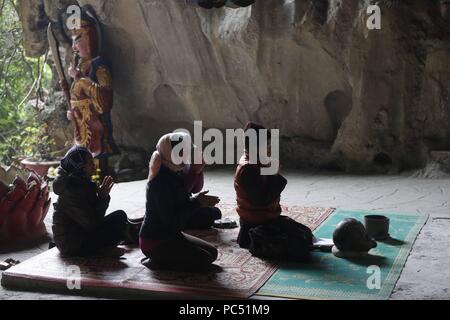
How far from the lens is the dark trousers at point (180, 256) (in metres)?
4.29

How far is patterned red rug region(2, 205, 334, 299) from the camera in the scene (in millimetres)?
3961

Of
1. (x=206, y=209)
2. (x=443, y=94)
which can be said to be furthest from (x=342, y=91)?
(x=206, y=209)

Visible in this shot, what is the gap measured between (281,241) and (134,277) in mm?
1125

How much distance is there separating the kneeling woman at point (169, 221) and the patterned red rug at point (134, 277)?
0.10m

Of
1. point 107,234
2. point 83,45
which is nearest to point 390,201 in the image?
point 107,234

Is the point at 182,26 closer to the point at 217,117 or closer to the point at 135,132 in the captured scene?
the point at 217,117

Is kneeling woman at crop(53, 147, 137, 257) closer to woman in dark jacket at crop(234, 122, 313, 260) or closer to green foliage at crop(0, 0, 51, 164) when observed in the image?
woman in dark jacket at crop(234, 122, 313, 260)

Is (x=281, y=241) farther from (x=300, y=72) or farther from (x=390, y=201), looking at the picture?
(x=300, y=72)

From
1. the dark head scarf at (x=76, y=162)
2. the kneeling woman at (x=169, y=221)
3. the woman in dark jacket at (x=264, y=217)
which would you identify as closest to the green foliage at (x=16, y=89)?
the dark head scarf at (x=76, y=162)

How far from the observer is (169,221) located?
4273mm

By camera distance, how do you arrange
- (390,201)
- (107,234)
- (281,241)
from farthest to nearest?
(390,201) < (107,234) < (281,241)

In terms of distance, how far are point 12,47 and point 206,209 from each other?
827 cm

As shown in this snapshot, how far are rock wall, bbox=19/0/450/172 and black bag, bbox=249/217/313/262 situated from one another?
12.5 feet

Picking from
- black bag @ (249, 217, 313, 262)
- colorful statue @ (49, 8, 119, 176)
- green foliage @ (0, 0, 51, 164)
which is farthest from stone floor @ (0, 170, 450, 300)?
green foliage @ (0, 0, 51, 164)
